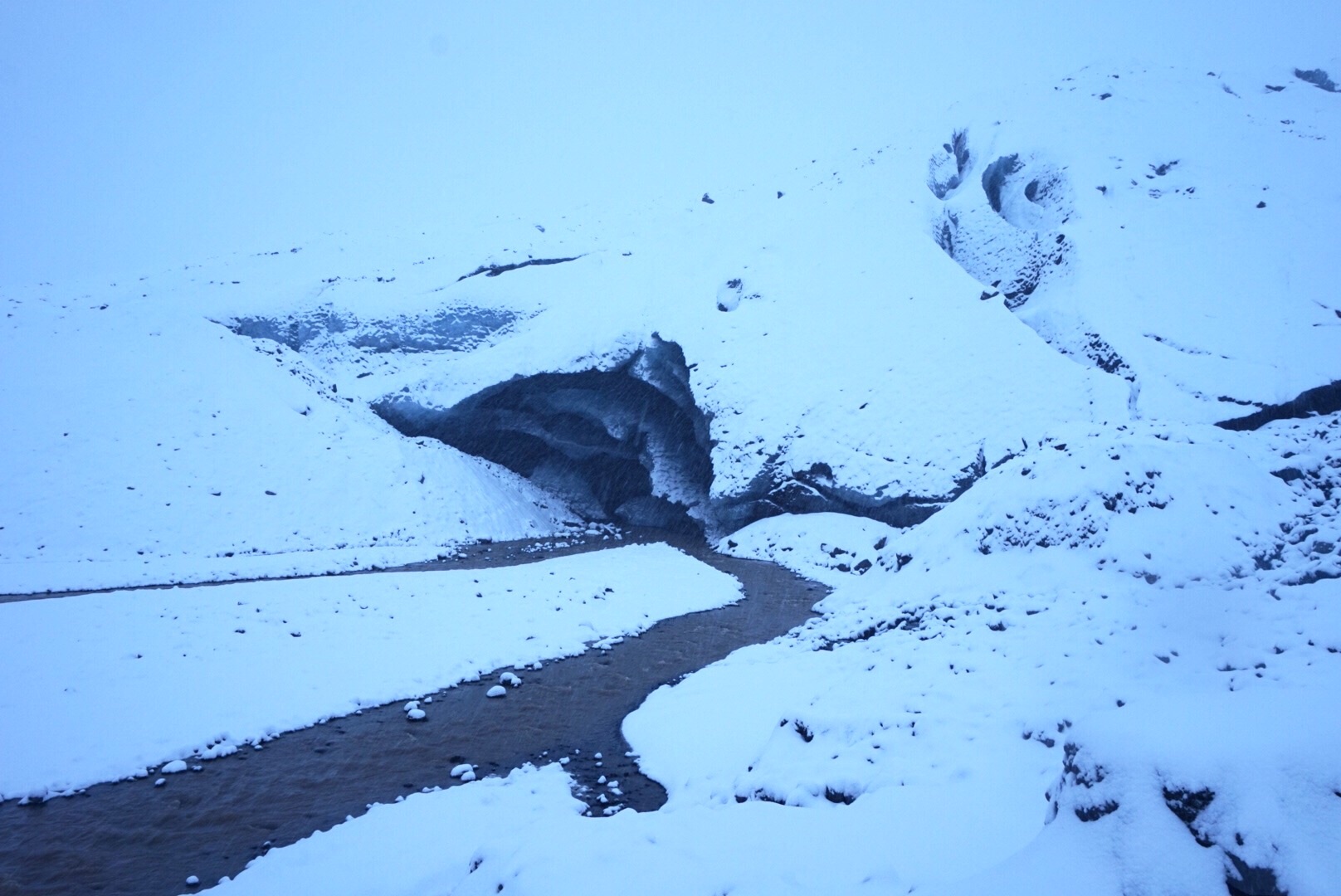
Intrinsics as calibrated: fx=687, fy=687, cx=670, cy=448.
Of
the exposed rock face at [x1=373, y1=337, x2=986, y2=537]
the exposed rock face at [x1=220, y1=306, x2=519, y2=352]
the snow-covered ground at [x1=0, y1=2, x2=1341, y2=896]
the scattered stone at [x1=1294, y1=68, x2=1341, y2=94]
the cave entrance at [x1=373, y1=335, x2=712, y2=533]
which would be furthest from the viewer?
the scattered stone at [x1=1294, y1=68, x2=1341, y2=94]

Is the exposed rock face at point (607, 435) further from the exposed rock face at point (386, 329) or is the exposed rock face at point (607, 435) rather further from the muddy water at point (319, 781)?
the muddy water at point (319, 781)

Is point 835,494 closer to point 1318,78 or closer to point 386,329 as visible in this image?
point 386,329

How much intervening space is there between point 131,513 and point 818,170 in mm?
42762

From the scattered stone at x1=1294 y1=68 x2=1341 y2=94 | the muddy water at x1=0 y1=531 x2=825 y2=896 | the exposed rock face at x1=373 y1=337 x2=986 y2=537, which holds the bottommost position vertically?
the exposed rock face at x1=373 y1=337 x2=986 y2=537

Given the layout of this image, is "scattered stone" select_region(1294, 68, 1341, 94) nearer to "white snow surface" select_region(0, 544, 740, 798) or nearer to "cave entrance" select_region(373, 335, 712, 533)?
"cave entrance" select_region(373, 335, 712, 533)

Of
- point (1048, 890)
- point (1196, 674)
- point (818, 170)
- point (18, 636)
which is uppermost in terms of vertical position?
point (818, 170)

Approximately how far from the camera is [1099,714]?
18.0ft

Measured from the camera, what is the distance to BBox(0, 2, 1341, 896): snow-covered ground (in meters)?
5.91

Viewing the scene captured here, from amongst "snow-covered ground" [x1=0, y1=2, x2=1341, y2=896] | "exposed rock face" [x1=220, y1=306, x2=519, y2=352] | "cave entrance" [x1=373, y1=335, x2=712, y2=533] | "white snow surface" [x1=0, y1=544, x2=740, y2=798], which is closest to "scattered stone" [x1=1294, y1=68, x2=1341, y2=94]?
"snow-covered ground" [x1=0, y1=2, x2=1341, y2=896]

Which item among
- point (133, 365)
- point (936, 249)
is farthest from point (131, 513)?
point (936, 249)

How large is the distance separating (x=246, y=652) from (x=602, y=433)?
2140 cm

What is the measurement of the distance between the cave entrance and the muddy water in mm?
17397

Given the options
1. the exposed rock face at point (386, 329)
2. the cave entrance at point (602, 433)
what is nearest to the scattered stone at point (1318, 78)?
the cave entrance at point (602, 433)

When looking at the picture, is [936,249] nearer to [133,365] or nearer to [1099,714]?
[1099,714]
